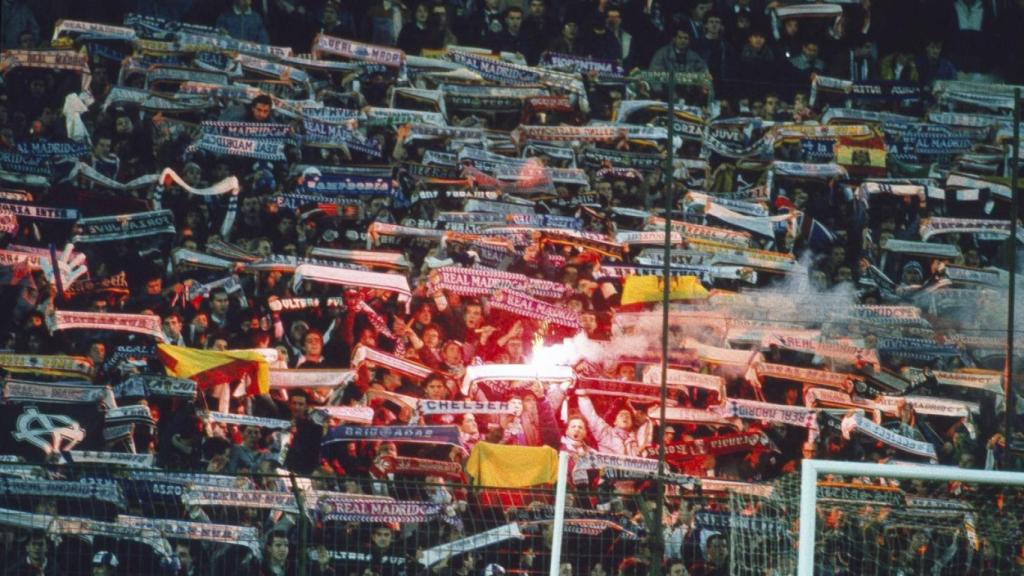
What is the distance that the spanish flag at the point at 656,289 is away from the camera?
47.4 ft

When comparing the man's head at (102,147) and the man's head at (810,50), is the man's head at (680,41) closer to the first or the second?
the man's head at (810,50)

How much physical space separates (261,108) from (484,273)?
9.96 feet

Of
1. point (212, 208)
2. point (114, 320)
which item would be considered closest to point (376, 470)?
point (114, 320)

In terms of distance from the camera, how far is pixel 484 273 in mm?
14461

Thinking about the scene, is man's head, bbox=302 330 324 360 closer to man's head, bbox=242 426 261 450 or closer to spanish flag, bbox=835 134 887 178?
man's head, bbox=242 426 261 450

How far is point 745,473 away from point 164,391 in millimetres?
4555

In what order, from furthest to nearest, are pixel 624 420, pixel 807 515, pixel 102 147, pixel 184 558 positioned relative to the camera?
1. pixel 102 147
2. pixel 624 420
3. pixel 184 558
4. pixel 807 515

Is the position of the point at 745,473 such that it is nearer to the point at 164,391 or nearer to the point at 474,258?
the point at 474,258

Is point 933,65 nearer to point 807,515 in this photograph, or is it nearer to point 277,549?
point 277,549

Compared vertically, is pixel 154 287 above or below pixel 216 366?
above

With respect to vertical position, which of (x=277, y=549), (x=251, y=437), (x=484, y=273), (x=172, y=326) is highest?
(x=484, y=273)

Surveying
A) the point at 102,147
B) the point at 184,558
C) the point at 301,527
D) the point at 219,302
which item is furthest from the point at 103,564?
the point at 102,147

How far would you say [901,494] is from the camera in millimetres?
10539

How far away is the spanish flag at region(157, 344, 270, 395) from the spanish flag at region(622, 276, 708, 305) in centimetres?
322
